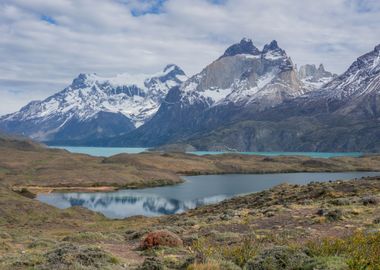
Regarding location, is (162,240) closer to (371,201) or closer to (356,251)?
(356,251)

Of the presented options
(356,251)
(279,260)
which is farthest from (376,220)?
(279,260)

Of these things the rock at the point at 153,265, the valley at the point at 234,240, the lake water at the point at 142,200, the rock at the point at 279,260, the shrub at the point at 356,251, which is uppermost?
the shrub at the point at 356,251

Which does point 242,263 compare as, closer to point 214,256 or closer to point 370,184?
point 214,256

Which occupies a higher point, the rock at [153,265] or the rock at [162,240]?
the rock at [153,265]

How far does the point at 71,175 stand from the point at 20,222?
368 feet

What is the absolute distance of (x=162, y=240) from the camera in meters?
23.5

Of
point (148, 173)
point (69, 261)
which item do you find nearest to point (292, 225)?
point (69, 261)

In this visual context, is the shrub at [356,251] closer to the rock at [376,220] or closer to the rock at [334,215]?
the rock at [376,220]

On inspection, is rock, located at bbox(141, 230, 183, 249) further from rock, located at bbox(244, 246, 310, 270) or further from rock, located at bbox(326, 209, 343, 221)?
rock, located at bbox(326, 209, 343, 221)

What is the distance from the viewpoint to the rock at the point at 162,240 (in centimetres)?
2312

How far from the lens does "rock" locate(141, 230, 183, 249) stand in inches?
910

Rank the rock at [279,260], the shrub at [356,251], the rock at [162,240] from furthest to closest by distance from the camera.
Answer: the rock at [162,240] < the rock at [279,260] < the shrub at [356,251]

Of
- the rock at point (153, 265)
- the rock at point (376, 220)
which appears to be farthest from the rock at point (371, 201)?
the rock at point (153, 265)

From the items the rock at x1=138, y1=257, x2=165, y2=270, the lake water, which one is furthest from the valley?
the lake water
